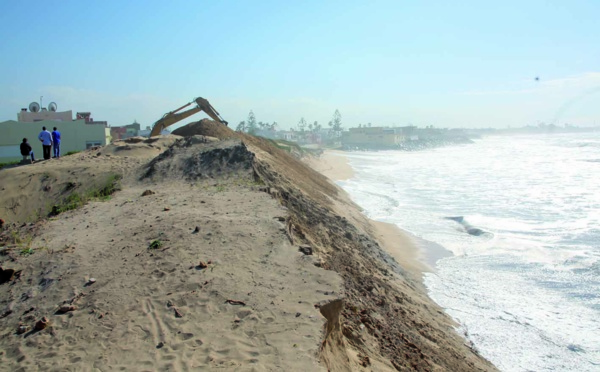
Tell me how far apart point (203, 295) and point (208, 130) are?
19470 mm

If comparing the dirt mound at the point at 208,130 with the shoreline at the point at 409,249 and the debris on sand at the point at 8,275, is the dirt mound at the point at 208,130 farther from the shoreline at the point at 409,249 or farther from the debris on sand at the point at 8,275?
the debris on sand at the point at 8,275

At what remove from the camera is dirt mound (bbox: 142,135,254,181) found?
44.2ft

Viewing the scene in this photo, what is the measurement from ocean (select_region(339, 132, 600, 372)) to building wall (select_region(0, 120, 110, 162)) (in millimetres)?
18753

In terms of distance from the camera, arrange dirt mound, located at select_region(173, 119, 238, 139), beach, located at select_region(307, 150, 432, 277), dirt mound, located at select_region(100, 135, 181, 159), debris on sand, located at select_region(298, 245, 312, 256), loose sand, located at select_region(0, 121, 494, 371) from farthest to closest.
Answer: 1. dirt mound, located at select_region(173, 119, 238, 139)
2. dirt mound, located at select_region(100, 135, 181, 159)
3. beach, located at select_region(307, 150, 432, 277)
4. debris on sand, located at select_region(298, 245, 312, 256)
5. loose sand, located at select_region(0, 121, 494, 371)

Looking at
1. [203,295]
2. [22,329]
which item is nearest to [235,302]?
[203,295]

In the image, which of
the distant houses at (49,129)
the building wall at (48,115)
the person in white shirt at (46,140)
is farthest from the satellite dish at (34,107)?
the person in white shirt at (46,140)

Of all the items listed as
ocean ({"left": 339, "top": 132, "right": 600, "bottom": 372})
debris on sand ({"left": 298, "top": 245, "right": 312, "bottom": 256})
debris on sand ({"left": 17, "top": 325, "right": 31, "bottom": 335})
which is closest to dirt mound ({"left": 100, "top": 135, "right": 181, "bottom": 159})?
ocean ({"left": 339, "top": 132, "right": 600, "bottom": 372})

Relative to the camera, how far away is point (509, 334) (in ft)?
33.2

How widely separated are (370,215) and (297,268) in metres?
17.4

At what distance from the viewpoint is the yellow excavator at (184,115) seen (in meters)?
26.5

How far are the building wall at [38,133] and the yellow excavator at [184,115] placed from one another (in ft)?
34.5

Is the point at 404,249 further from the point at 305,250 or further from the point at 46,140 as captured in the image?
the point at 46,140

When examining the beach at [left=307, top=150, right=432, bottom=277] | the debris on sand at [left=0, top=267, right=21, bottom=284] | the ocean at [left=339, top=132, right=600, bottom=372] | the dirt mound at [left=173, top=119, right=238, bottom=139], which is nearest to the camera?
the debris on sand at [left=0, top=267, right=21, bottom=284]

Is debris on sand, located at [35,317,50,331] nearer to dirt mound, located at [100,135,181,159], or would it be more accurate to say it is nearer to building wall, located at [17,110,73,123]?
dirt mound, located at [100,135,181,159]
